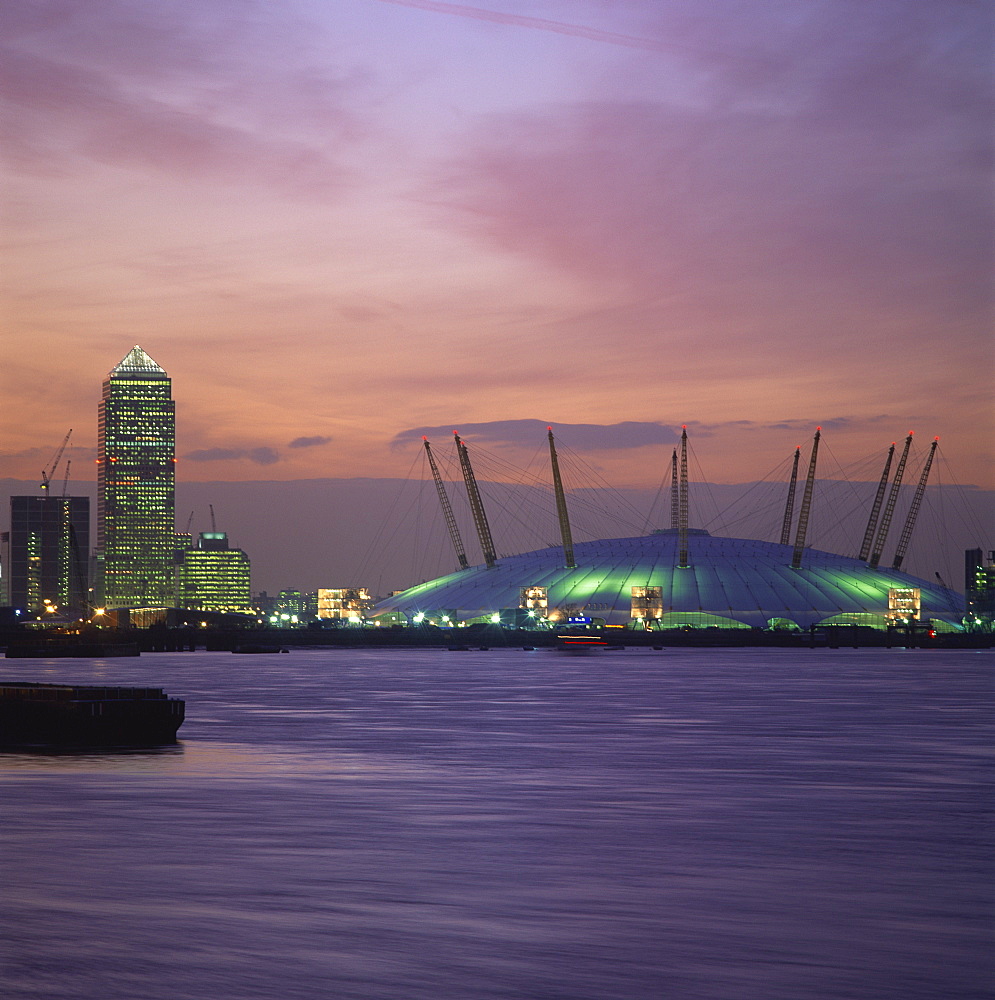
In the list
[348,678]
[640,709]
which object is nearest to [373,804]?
[640,709]

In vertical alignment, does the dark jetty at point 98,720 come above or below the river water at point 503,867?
above

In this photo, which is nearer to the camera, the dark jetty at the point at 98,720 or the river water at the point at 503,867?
the river water at the point at 503,867

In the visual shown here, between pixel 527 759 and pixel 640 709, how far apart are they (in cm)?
2933

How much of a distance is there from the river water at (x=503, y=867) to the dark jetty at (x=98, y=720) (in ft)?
5.22

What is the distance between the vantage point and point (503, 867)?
28.2 metres

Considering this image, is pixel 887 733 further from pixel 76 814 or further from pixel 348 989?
pixel 348 989

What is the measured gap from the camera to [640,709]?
79000 mm

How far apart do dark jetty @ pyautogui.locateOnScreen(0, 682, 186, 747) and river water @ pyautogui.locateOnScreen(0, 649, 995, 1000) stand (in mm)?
1592

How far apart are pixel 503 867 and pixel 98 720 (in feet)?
104

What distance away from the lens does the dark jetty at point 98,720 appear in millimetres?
56031

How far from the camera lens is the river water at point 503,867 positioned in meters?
19.9

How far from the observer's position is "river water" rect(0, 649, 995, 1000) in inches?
782

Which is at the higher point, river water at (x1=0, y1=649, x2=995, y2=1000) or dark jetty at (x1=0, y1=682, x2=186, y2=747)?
dark jetty at (x1=0, y1=682, x2=186, y2=747)

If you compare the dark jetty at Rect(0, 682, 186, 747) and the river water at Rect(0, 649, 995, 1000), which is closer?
the river water at Rect(0, 649, 995, 1000)
